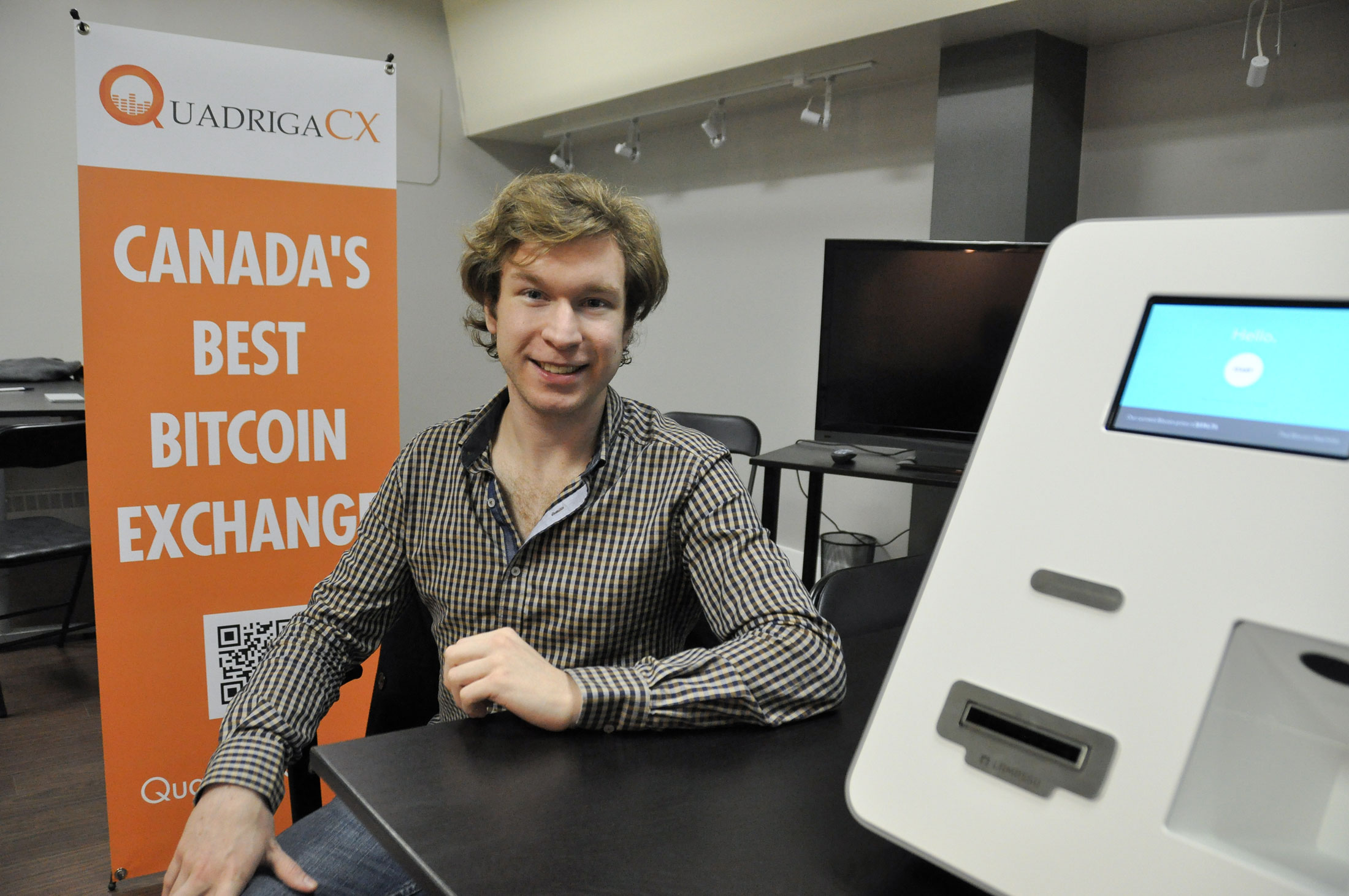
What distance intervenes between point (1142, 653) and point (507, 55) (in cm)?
468

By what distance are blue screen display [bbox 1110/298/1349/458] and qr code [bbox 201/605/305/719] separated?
1.90m

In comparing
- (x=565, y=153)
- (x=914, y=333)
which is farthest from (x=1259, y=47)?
(x=565, y=153)

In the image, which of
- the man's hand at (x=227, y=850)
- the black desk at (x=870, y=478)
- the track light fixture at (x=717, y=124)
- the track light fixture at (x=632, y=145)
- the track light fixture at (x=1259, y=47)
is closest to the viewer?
the man's hand at (x=227, y=850)

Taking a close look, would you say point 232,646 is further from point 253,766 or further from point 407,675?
point 253,766

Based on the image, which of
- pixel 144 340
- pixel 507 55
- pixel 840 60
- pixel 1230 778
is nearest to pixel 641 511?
pixel 1230 778

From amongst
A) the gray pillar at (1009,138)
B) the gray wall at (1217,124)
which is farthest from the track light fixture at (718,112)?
the gray pillar at (1009,138)

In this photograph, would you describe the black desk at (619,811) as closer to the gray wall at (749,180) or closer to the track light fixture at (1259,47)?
the track light fixture at (1259,47)

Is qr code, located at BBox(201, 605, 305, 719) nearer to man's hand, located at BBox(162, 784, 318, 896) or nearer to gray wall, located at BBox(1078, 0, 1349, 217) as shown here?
man's hand, located at BBox(162, 784, 318, 896)

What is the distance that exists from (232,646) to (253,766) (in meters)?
1.14

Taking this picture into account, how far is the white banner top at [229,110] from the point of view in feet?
5.82

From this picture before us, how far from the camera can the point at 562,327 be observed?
111 centimetres

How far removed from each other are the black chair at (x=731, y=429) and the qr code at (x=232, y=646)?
1.53 metres

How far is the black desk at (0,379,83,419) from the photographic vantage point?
9.07 feet

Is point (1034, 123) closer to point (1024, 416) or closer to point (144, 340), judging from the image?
point (144, 340)
